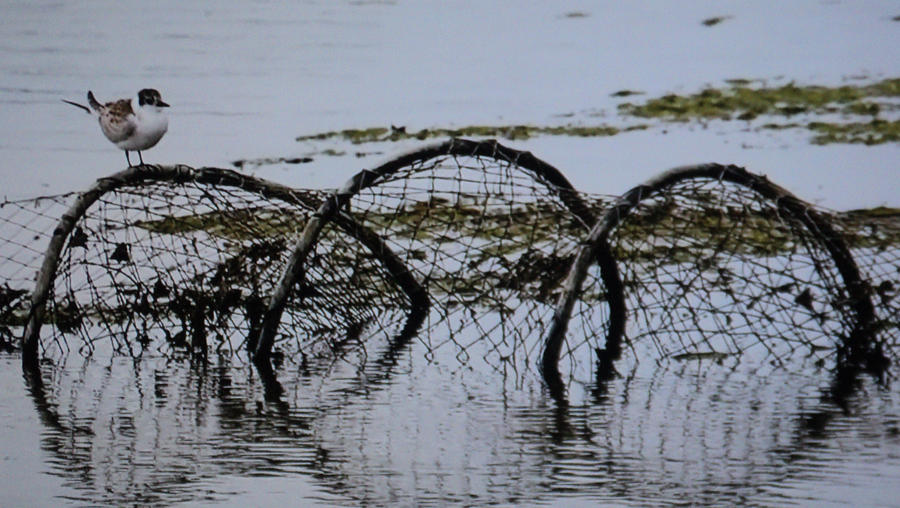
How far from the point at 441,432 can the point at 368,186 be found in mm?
1286

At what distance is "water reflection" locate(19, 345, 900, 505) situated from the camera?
594cm

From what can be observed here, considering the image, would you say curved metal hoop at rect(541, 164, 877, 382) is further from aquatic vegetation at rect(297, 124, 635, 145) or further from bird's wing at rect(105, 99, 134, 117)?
aquatic vegetation at rect(297, 124, 635, 145)

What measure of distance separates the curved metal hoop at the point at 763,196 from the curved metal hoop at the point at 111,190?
3.21 feet

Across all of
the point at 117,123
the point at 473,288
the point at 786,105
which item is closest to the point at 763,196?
the point at 473,288

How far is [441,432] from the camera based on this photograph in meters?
6.71

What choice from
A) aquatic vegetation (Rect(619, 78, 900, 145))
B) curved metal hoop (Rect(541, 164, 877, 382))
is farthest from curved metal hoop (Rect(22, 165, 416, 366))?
aquatic vegetation (Rect(619, 78, 900, 145))

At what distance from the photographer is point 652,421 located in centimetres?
685

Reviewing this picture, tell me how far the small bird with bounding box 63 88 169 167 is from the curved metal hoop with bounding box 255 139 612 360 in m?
0.96

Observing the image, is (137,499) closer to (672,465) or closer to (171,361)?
(672,465)

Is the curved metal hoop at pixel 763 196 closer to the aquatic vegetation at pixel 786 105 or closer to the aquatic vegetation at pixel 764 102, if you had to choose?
the aquatic vegetation at pixel 786 105

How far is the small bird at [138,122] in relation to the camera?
7996mm

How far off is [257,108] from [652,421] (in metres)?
9.37

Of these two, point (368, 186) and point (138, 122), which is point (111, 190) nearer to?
point (138, 122)

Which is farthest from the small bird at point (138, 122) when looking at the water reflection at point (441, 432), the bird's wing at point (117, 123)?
the water reflection at point (441, 432)
